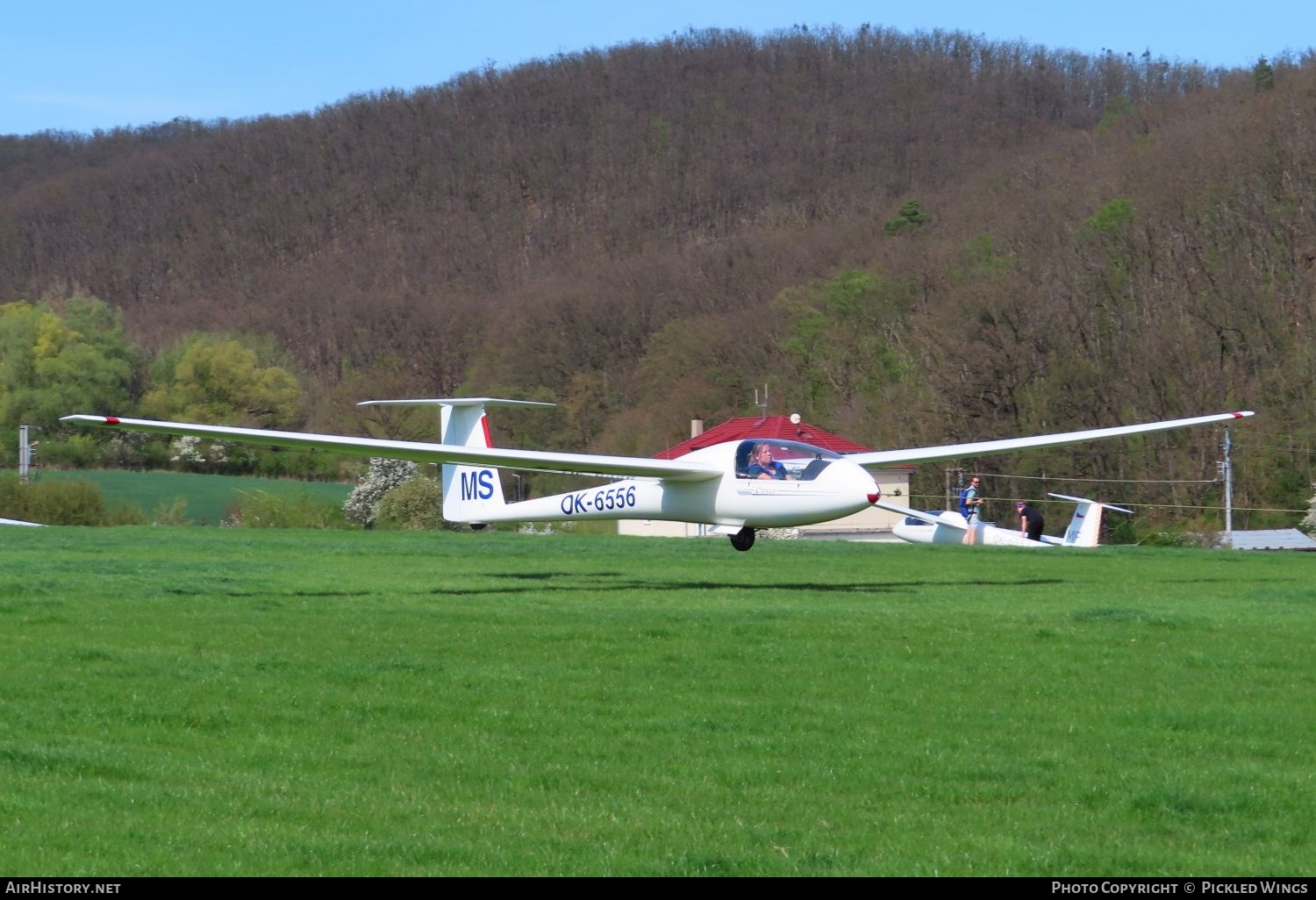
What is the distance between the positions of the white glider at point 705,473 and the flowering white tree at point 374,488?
111 feet

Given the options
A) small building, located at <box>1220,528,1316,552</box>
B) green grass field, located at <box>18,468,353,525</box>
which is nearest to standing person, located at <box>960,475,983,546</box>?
small building, located at <box>1220,528,1316,552</box>

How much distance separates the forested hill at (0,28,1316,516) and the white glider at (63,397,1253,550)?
29.9m

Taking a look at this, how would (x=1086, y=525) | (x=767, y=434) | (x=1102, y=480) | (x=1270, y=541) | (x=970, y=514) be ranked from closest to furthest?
(x=1086, y=525), (x=1270, y=541), (x=970, y=514), (x=1102, y=480), (x=767, y=434)

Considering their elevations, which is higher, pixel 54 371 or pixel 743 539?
pixel 54 371

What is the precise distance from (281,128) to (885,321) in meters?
124

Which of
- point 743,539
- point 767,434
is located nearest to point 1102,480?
point 767,434

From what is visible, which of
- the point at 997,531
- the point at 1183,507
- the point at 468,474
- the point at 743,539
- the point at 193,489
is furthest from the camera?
the point at 193,489

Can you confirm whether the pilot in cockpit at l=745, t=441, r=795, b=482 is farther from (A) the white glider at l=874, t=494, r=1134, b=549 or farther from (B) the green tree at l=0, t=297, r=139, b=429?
(B) the green tree at l=0, t=297, r=139, b=429

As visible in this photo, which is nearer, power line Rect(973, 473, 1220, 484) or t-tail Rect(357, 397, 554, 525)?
t-tail Rect(357, 397, 554, 525)

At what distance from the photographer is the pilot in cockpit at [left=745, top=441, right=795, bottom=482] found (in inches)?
754

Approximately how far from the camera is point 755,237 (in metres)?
124

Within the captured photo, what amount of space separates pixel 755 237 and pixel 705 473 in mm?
105924

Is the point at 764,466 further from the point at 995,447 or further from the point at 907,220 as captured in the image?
the point at 907,220
